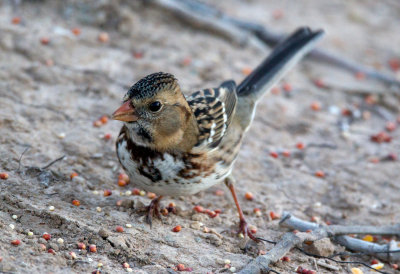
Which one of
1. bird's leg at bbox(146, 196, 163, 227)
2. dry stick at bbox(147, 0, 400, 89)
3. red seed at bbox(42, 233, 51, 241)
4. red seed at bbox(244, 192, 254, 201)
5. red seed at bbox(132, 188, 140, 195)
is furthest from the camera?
dry stick at bbox(147, 0, 400, 89)

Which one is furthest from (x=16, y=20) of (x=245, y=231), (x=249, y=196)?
(x=245, y=231)

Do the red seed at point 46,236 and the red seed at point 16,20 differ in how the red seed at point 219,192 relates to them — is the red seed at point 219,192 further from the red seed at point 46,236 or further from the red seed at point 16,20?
the red seed at point 16,20

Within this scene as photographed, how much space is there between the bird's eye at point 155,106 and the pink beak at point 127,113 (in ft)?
0.41

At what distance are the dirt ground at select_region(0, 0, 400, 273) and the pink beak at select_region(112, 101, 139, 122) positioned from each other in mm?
809

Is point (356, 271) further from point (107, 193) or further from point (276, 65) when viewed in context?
point (276, 65)

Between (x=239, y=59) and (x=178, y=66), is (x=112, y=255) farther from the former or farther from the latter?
(x=239, y=59)

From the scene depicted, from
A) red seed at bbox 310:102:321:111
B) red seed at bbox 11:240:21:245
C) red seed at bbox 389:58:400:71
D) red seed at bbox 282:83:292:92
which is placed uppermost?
red seed at bbox 389:58:400:71

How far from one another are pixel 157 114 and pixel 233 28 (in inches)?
144

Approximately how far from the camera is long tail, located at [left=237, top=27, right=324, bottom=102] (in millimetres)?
5551

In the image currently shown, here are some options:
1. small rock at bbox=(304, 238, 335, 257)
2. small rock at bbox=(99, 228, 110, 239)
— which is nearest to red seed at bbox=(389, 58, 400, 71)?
small rock at bbox=(304, 238, 335, 257)

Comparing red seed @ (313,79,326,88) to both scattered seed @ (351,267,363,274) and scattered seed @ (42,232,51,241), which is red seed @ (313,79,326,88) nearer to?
scattered seed @ (351,267,363,274)

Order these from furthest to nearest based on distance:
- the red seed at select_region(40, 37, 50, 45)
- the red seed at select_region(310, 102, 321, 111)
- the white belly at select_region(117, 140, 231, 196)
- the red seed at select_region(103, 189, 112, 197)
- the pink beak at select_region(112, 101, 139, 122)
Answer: the red seed at select_region(310, 102, 321, 111) < the red seed at select_region(40, 37, 50, 45) < the red seed at select_region(103, 189, 112, 197) < the white belly at select_region(117, 140, 231, 196) < the pink beak at select_region(112, 101, 139, 122)

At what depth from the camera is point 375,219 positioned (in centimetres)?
514

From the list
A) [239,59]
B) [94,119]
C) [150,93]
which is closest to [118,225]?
[150,93]
